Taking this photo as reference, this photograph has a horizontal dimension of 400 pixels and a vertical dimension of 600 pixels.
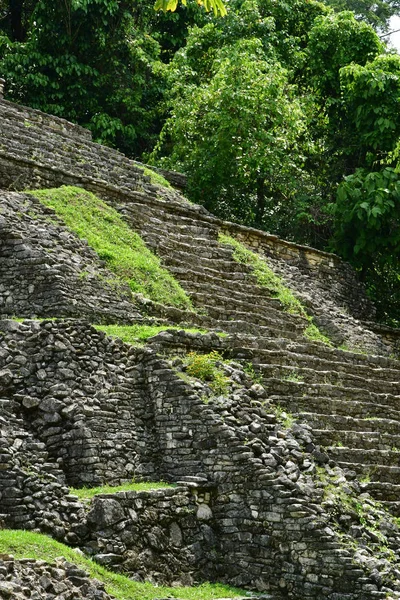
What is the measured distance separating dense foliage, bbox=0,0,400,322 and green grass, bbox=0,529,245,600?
11101 millimetres

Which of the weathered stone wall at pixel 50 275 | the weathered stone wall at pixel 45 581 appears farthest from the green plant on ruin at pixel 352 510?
the weathered stone wall at pixel 50 275

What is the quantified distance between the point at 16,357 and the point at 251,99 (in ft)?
34.8

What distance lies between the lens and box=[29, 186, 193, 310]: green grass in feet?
44.2

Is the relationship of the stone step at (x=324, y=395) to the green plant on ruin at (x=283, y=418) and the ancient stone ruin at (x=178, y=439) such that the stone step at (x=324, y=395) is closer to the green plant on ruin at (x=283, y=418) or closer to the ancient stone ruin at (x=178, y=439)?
the ancient stone ruin at (x=178, y=439)

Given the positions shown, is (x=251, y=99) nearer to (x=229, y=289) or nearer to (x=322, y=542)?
(x=229, y=289)

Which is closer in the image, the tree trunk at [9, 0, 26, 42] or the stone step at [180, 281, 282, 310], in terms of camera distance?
the stone step at [180, 281, 282, 310]

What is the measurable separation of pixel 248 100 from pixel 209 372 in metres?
9.92

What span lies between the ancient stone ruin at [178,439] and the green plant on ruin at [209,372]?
6 cm

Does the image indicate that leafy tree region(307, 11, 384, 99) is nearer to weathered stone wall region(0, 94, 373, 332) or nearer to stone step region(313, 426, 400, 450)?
weathered stone wall region(0, 94, 373, 332)

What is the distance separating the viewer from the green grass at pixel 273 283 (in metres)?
15.6

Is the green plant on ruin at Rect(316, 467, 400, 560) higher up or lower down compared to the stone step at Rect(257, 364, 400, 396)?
lower down

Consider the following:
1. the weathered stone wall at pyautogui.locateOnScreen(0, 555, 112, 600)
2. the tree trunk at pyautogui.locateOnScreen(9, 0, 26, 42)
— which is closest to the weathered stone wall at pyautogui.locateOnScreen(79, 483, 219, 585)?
the weathered stone wall at pyautogui.locateOnScreen(0, 555, 112, 600)

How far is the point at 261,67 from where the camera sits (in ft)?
A: 67.6

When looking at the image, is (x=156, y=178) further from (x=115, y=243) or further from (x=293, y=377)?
(x=293, y=377)
